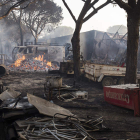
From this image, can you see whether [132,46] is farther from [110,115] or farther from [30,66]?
[30,66]

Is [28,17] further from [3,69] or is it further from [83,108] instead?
[83,108]

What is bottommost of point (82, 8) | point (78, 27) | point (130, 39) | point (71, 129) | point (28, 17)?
point (71, 129)

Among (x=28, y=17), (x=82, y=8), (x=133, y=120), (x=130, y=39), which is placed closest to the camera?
(x=133, y=120)

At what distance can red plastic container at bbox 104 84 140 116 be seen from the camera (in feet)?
18.5

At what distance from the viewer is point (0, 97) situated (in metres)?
6.34

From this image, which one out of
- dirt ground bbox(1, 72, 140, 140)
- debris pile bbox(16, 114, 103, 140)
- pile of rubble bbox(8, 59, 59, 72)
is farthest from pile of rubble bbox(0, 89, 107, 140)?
pile of rubble bbox(8, 59, 59, 72)

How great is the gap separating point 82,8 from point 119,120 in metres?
10.1

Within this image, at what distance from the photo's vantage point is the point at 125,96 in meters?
6.09

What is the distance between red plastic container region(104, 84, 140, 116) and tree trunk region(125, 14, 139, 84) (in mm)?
2069

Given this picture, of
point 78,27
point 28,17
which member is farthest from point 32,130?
point 28,17

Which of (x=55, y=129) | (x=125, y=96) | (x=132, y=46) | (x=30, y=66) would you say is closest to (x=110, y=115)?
(x=125, y=96)

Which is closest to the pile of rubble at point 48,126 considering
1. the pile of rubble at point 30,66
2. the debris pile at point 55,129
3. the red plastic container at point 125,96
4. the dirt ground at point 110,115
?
the debris pile at point 55,129

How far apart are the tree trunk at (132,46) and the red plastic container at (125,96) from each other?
81.4 inches

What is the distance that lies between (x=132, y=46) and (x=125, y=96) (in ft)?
11.0
